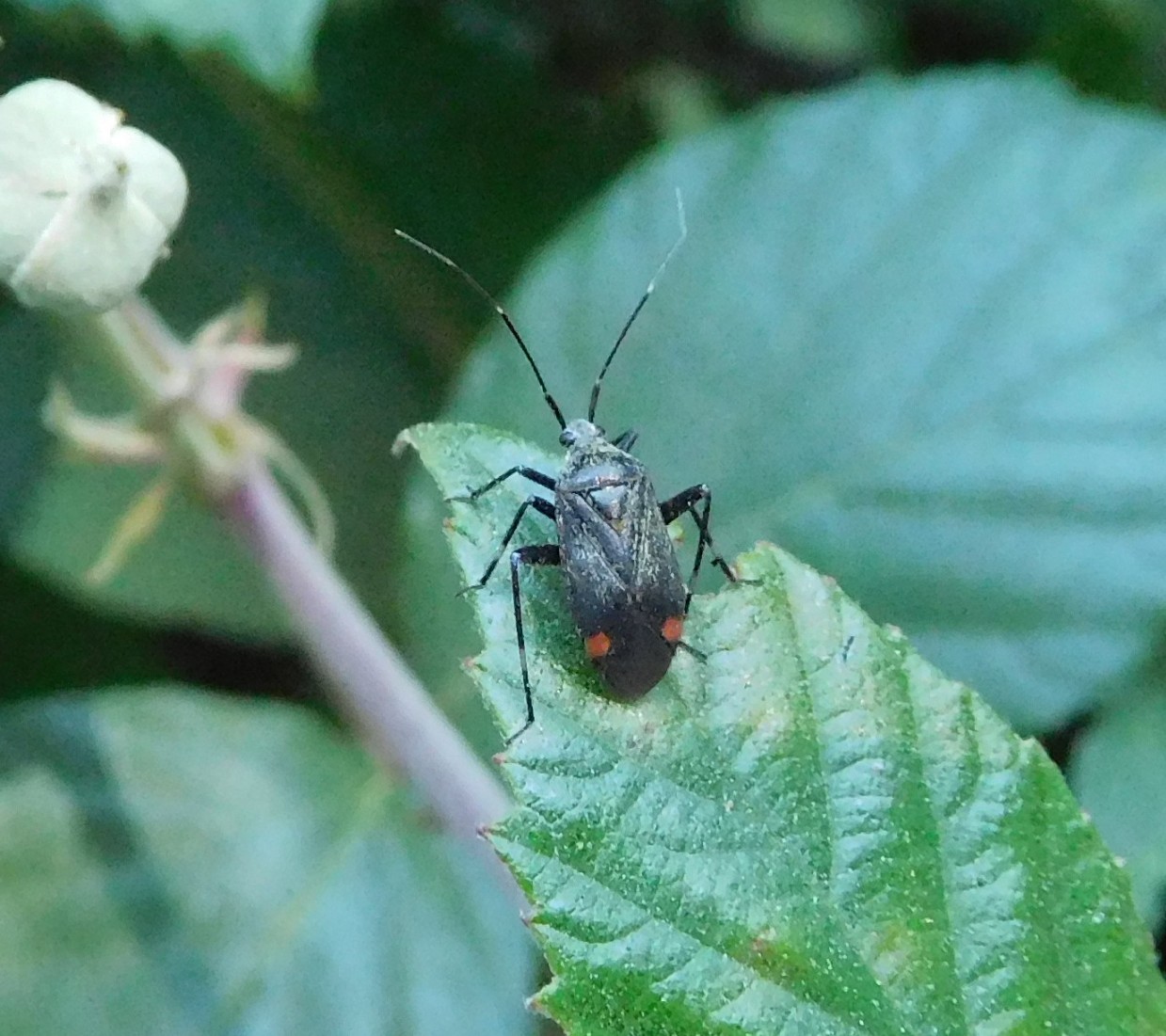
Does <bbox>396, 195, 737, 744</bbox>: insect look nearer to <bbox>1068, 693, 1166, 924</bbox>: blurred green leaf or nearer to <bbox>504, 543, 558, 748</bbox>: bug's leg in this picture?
<bbox>504, 543, 558, 748</bbox>: bug's leg

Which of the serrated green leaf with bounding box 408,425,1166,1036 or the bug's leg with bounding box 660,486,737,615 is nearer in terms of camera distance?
the serrated green leaf with bounding box 408,425,1166,1036

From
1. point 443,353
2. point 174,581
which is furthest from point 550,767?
point 443,353

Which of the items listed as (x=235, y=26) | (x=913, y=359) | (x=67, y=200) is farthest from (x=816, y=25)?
(x=67, y=200)

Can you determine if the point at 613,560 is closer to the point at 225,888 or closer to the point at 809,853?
the point at 809,853

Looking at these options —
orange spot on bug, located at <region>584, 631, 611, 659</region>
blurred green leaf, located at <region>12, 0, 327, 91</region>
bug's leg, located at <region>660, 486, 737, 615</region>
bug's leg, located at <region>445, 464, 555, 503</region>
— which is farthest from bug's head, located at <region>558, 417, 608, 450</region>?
blurred green leaf, located at <region>12, 0, 327, 91</region>

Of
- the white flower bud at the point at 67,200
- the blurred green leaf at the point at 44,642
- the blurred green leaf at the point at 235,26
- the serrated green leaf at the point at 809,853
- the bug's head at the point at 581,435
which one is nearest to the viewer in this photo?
the serrated green leaf at the point at 809,853

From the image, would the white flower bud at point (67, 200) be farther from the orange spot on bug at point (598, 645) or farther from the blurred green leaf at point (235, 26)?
the orange spot on bug at point (598, 645)

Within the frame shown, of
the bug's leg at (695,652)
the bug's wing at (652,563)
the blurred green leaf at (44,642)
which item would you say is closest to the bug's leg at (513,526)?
the bug's wing at (652,563)
